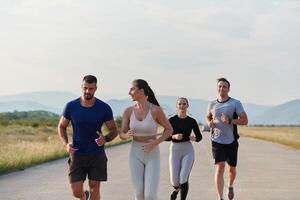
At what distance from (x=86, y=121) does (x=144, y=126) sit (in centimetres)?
76

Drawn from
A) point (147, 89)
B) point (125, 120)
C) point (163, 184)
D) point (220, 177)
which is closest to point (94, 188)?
point (125, 120)

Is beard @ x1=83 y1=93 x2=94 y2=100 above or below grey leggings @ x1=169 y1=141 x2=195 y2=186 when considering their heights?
above

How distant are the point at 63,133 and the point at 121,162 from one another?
13645 mm

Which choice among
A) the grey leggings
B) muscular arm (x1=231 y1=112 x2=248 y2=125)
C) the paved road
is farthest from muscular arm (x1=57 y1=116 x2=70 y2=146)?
the paved road

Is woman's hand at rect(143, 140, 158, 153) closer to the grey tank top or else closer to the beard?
the grey tank top

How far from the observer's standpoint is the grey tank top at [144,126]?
24.7 ft

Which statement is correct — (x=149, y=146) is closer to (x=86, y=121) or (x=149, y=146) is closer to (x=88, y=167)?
(x=86, y=121)

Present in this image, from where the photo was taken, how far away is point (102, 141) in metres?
7.68

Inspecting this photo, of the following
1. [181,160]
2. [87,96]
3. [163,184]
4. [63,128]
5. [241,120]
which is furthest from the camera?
[163,184]

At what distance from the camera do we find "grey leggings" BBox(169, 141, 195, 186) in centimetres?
966

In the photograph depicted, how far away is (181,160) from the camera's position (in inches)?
385

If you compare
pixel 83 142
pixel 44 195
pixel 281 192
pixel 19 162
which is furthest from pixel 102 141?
pixel 19 162

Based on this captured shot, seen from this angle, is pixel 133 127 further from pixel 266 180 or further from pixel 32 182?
pixel 266 180

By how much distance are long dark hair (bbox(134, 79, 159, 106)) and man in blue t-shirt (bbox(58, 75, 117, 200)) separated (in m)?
0.50
